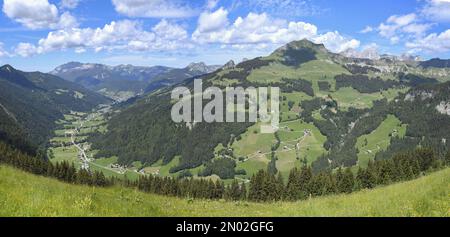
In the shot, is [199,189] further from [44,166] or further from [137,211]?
[137,211]

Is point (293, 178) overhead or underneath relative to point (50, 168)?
underneath

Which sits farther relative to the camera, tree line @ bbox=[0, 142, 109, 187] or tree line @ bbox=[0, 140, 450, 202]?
tree line @ bbox=[0, 142, 109, 187]

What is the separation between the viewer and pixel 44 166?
4656 inches

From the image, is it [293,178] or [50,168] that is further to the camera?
[293,178]

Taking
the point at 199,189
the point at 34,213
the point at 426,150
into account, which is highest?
the point at 34,213

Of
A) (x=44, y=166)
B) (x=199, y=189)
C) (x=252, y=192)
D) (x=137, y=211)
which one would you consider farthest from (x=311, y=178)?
(x=137, y=211)

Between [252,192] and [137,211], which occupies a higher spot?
[137,211]

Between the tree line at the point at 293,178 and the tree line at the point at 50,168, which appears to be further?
the tree line at the point at 50,168
